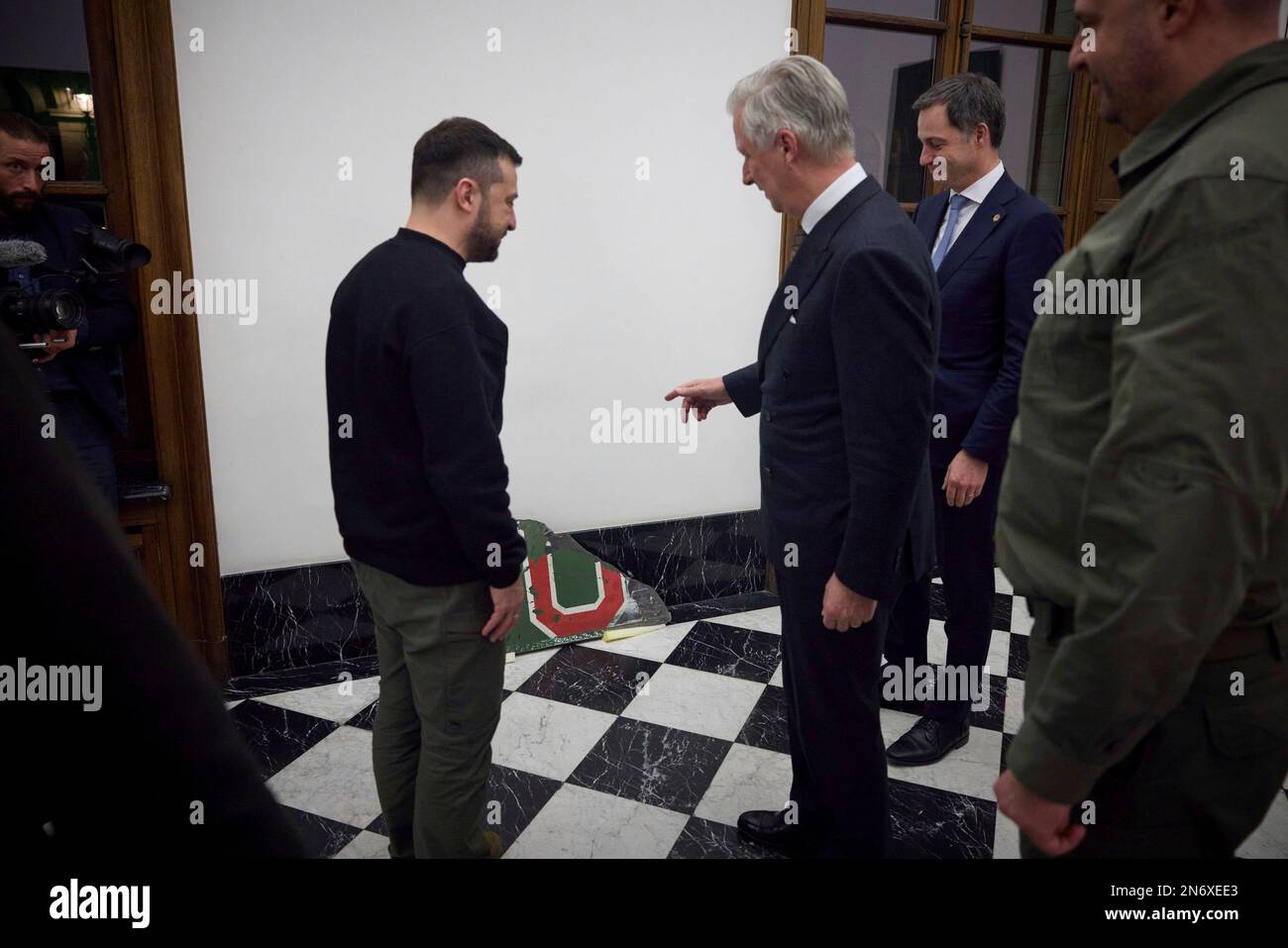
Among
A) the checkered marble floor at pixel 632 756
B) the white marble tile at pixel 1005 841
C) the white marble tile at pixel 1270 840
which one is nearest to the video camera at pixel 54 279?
the checkered marble floor at pixel 632 756

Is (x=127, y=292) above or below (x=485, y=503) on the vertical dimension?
above

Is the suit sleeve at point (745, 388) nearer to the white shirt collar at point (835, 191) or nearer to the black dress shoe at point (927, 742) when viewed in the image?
the white shirt collar at point (835, 191)

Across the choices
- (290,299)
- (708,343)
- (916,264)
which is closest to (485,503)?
(916,264)

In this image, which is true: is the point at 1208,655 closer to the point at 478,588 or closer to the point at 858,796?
the point at 858,796

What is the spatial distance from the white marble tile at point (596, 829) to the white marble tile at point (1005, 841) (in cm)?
74

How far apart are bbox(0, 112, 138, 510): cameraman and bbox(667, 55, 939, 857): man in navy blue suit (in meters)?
1.76

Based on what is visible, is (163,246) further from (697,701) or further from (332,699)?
(697,701)

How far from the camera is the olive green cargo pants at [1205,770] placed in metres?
0.90

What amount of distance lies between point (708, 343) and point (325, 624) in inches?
68.2

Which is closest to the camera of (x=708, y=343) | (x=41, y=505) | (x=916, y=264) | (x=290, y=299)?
(x=41, y=505)

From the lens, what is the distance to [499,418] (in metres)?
1.73

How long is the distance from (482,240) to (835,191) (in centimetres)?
70
